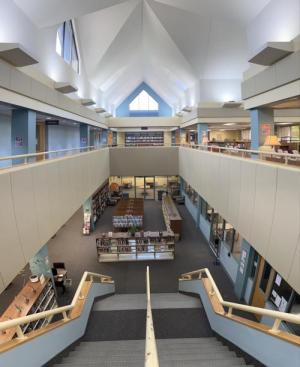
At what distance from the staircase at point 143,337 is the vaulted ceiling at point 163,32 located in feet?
25.7

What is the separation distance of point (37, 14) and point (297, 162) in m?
7.73

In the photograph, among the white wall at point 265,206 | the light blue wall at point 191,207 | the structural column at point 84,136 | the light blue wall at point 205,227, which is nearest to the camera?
the white wall at point 265,206

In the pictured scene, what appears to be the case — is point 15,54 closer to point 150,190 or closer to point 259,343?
point 259,343

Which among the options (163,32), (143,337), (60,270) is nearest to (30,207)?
(143,337)

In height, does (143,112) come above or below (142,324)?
above

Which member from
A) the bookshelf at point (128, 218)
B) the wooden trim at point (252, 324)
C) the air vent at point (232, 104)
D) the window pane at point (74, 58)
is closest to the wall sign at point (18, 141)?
the wooden trim at point (252, 324)

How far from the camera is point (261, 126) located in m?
8.31

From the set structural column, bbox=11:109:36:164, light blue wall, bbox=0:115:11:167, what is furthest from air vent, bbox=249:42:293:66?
light blue wall, bbox=0:115:11:167

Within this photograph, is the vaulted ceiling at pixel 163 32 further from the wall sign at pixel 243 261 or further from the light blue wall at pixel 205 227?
the light blue wall at pixel 205 227

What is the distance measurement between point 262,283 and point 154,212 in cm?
1145

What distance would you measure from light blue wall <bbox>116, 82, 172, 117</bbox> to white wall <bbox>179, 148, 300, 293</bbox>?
71.1 feet

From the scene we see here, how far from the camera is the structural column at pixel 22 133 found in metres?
7.70

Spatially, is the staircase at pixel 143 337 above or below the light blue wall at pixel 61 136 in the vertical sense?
below

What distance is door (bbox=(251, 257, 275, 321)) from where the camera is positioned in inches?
262
